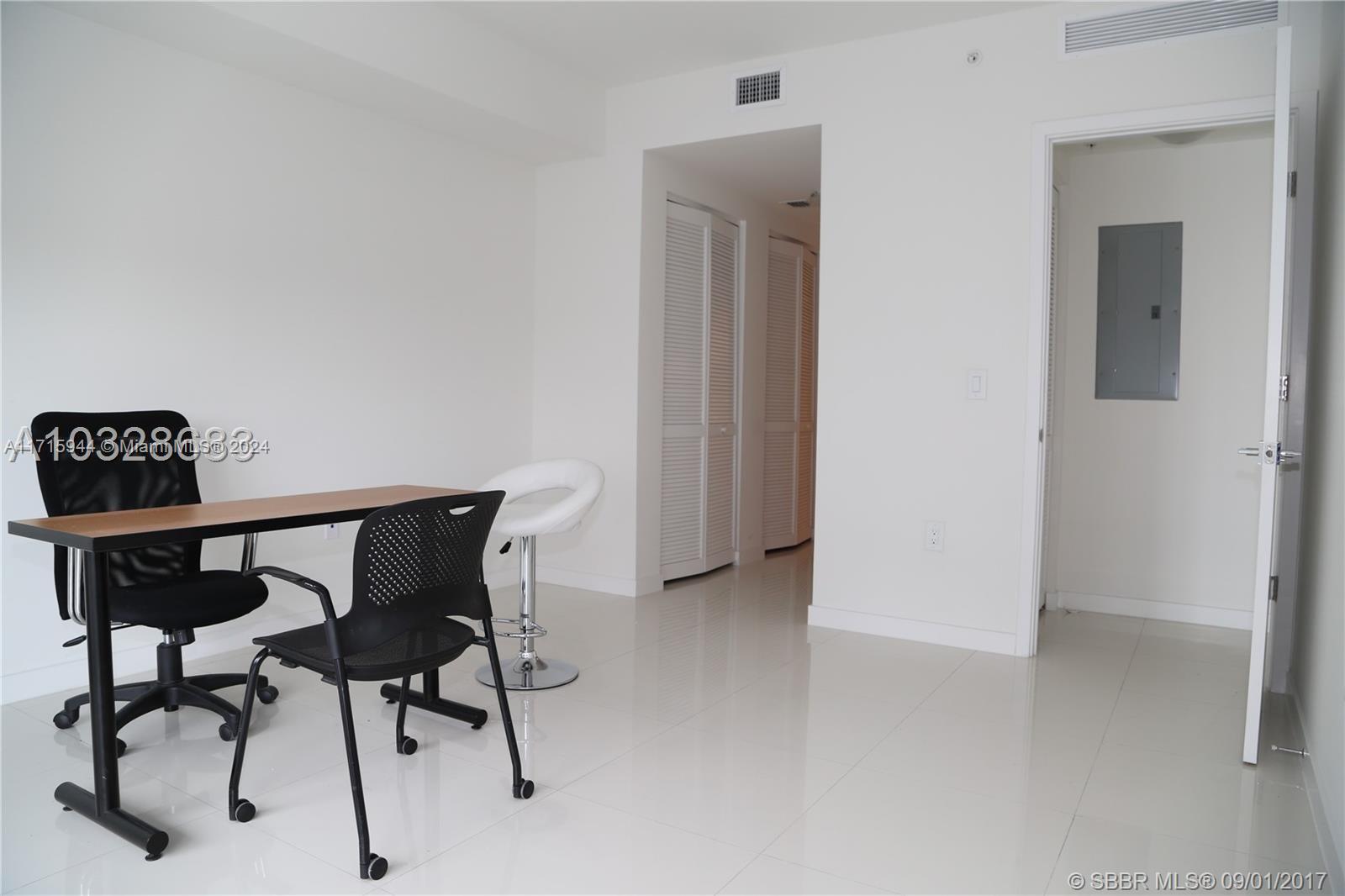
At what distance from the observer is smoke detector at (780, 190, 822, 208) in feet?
19.1

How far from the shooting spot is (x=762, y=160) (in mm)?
4984

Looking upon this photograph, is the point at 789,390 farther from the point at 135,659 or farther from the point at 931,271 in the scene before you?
the point at 135,659

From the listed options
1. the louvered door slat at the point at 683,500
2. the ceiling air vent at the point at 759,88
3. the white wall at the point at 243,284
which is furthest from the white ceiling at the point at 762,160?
the louvered door slat at the point at 683,500

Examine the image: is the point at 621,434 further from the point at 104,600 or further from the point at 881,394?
the point at 104,600

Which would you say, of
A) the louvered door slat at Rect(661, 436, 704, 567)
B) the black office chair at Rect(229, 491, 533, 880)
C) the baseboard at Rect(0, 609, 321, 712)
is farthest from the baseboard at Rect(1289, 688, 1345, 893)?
the baseboard at Rect(0, 609, 321, 712)

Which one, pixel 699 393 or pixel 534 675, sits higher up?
pixel 699 393

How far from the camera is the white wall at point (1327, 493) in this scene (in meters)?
2.22

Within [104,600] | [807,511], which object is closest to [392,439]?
[104,600]

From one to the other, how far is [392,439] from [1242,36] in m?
4.06

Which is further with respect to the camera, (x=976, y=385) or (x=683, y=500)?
(x=683, y=500)

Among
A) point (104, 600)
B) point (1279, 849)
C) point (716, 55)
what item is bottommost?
point (1279, 849)

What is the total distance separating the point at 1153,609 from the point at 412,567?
403 centimetres

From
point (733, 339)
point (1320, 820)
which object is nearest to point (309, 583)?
point (1320, 820)

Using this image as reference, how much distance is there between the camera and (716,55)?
4.44 meters
